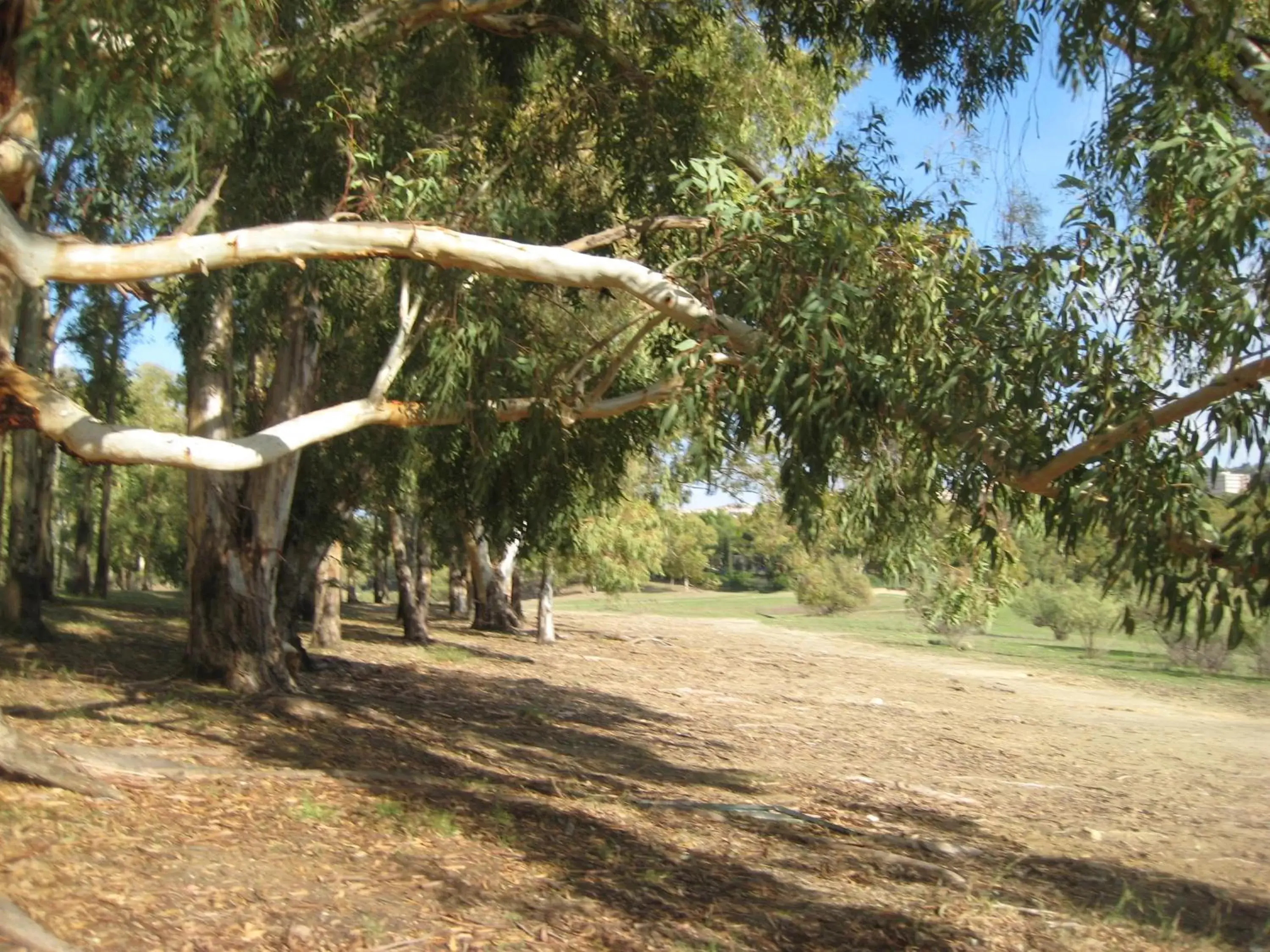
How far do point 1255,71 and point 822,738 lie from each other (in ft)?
38.3

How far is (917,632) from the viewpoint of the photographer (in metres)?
41.2

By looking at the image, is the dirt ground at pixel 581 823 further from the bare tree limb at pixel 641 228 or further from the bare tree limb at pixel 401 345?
the bare tree limb at pixel 641 228

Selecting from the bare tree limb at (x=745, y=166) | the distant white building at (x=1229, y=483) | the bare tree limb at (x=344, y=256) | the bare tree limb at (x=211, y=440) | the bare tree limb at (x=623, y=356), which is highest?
the bare tree limb at (x=745, y=166)

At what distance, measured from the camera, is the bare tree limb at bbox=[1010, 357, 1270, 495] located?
5.88 meters

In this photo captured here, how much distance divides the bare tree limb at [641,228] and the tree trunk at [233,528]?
3.45m

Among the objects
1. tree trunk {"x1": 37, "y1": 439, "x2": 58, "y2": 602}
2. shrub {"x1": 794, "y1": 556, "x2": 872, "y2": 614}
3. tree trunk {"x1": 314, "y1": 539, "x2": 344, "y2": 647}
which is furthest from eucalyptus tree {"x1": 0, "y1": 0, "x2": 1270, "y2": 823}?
shrub {"x1": 794, "y1": 556, "x2": 872, "y2": 614}

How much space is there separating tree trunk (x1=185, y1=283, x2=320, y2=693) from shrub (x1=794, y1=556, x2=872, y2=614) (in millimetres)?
27206

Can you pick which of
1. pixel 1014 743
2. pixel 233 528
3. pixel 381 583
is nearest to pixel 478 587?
pixel 1014 743

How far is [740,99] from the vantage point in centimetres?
1451

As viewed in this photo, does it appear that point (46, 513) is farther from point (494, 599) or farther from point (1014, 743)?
point (1014, 743)

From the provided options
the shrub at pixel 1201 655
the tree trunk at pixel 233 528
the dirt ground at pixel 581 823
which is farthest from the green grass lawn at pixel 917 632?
the tree trunk at pixel 233 528

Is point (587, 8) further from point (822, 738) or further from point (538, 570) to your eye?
point (538, 570)

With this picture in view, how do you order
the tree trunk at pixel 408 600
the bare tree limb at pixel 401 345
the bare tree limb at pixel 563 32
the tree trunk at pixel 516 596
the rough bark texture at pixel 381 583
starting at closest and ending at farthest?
the bare tree limb at pixel 401 345 → the bare tree limb at pixel 563 32 → the tree trunk at pixel 408 600 → the tree trunk at pixel 516 596 → the rough bark texture at pixel 381 583

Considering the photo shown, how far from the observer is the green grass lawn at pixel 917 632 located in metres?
28.4
